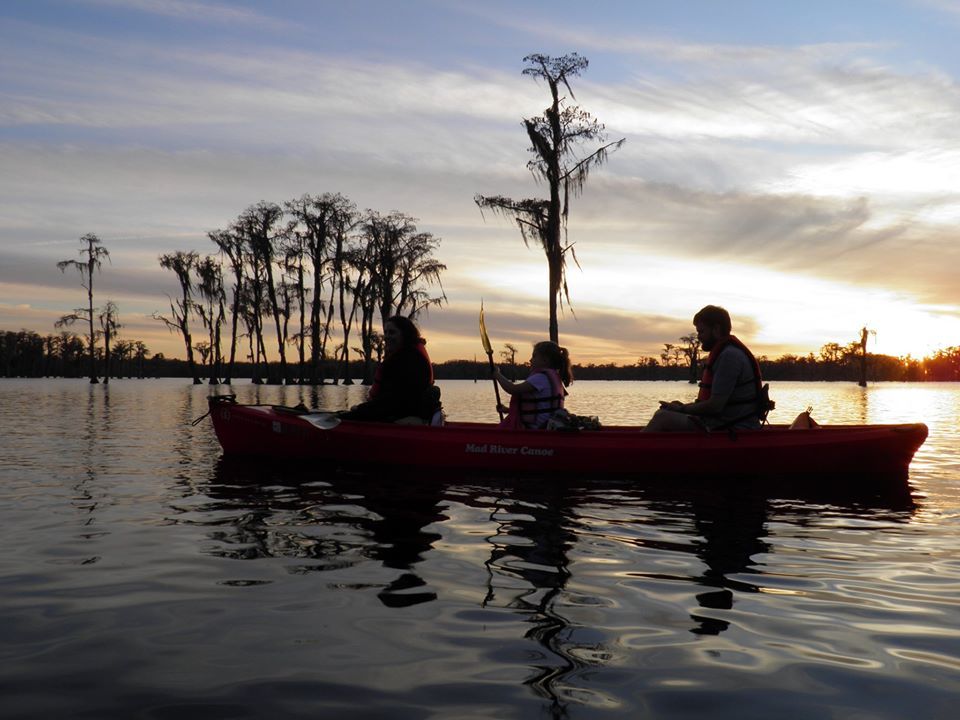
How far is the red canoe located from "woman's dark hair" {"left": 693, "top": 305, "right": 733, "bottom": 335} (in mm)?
1445

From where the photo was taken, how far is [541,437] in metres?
10.1

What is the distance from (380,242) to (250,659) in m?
47.9

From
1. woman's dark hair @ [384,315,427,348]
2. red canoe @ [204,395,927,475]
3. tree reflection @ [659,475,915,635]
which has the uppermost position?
woman's dark hair @ [384,315,427,348]

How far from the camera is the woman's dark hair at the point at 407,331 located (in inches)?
406

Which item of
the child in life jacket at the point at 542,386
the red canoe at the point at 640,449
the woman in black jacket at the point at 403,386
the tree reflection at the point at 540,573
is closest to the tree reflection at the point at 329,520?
the tree reflection at the point at 540,573

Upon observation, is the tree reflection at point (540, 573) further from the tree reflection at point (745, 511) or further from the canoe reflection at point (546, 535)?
the tree reflection at point (745, 511)

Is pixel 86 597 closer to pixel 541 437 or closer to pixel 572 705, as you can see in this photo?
pixel 572 705

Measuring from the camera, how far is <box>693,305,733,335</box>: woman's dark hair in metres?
9.24

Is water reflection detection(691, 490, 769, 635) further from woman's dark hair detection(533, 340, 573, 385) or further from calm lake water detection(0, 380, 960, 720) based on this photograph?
woman's dark hair detection(533, 340, 573, 385)

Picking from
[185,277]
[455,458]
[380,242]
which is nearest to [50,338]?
[185,277]

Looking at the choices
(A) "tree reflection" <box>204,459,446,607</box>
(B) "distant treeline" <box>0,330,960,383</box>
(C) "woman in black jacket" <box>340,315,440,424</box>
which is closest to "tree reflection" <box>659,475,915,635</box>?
(A) "tree reflection" <box>204,459,446,607</box>

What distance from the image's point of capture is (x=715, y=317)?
926 centimetres

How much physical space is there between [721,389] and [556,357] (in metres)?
2.11

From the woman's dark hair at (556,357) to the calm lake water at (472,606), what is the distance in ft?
6.97
